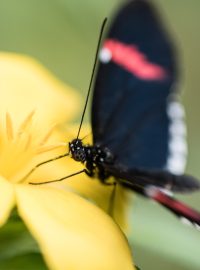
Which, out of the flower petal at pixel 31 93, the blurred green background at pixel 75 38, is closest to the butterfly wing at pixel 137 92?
the blurred green background at pixel 75 38

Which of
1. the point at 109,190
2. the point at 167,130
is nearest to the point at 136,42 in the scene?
the point at 167,130

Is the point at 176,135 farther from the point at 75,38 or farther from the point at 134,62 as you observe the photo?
the point at 75,38

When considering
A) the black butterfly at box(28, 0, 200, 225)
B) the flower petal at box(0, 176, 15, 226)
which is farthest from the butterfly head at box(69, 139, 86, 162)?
the flower petal at box(0, 176, 15, 226)

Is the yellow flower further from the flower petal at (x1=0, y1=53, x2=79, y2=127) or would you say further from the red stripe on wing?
the red stripe on wing

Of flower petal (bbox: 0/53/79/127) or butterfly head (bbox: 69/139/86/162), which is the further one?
flower petal (bbox: 0/53/79/127)

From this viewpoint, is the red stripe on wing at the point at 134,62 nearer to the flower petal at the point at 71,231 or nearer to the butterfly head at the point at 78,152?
the butterfly head at the point at 78,152

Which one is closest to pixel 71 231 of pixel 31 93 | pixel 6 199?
pixel 6 199
